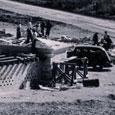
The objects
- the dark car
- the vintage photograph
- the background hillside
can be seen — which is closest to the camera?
the vintage photograph

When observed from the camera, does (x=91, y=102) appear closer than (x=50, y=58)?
Yes

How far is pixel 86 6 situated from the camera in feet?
194

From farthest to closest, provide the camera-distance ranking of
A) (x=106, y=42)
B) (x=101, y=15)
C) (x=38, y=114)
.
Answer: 1. (x=101, y=15)
2. (x=106, y=42)
3. (x=38, y=114)

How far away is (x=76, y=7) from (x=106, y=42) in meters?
25.3

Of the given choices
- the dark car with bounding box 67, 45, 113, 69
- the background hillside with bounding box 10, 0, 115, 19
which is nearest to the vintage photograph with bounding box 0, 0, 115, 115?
the dark car with bounding box 67, 45, 113, 69

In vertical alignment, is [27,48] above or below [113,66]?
above

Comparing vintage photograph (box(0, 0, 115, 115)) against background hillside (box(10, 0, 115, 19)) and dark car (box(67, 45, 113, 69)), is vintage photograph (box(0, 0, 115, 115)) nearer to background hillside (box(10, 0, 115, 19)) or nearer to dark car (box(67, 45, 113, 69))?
dark car (box(67, 45, 113, 69))

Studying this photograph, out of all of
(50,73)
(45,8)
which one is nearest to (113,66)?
(50,73)

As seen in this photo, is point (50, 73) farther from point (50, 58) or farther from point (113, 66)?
point (113, 66)

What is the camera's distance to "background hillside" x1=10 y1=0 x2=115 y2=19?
55.7m

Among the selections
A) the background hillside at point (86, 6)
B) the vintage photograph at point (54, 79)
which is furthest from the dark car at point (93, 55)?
the background hillside at point (86, 6)

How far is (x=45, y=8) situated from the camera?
5888cm

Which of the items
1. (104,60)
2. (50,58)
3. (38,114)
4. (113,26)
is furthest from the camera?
(113,26)

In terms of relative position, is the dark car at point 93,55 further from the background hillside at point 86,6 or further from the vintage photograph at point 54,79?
the background hillside at point 86,6
